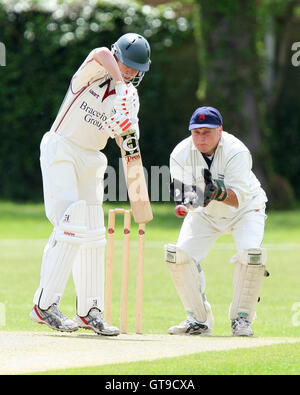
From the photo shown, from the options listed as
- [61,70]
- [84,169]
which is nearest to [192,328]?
[84,169]

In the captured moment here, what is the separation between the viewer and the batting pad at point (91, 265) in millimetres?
5672

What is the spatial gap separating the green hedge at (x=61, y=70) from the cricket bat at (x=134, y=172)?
34.3 feet

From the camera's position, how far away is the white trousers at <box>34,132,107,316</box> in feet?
18.0

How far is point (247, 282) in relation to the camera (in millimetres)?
6020

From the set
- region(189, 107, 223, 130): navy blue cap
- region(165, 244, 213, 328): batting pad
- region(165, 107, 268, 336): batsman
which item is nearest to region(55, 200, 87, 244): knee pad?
region(165, 107, 268, 336): batsman

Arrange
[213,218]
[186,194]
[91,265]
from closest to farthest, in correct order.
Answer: [91,265], [186,194], [213,218]

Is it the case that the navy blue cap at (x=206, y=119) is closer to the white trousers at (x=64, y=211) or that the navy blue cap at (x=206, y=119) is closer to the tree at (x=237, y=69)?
the white trousers at (x=64, y=211)

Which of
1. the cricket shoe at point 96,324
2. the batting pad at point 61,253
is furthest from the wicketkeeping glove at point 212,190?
the cricket shoe at point 96,324

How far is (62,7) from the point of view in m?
16.3

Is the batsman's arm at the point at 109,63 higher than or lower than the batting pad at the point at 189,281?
higher

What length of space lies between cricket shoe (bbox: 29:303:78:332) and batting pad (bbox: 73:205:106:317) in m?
0.21

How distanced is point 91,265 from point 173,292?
2.66m

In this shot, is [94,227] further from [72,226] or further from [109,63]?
[109,63]

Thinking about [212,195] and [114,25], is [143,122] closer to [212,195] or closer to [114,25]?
[114,25]
